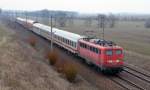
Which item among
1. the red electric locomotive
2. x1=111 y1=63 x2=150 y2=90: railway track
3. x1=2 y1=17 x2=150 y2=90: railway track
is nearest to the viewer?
x1=2 y1=17 x2=150 y2=90: railway track

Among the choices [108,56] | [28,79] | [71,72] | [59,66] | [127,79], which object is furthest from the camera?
[59,66]

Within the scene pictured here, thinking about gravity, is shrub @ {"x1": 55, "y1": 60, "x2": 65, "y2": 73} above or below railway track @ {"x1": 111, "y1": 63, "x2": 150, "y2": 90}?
Result: above

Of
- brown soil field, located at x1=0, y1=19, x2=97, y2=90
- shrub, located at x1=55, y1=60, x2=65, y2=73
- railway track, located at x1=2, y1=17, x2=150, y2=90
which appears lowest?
railway track, located at x1=2, y1=17, x2=150, y2=90

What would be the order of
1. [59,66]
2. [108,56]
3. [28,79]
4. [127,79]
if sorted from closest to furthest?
1. [28,79]
2. [127,79]
3. [108,56]
4. [59,66]

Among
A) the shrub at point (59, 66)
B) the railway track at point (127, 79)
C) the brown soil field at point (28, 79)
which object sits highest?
the brown soil field at point (28, 79)

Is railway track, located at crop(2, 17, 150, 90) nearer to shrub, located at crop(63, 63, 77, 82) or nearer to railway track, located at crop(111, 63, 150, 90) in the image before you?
railway track, located at crop(111, 63, 150, 90)

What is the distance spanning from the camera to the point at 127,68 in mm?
29812

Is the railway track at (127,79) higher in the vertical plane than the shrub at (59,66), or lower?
lower

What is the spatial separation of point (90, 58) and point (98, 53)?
8.31 ft

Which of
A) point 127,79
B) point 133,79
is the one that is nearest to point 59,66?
point 127,79

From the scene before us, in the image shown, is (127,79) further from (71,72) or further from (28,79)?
(28,79)


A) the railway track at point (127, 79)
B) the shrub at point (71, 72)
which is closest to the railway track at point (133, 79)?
the railway track at point (127, 79)

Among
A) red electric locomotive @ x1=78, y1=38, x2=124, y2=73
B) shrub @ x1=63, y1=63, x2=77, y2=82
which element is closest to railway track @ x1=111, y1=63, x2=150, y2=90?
red electric locomotive @ x1=78, y1=38, x2=124, y2=73

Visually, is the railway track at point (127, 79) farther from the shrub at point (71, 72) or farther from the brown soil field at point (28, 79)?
the shrub at point (71, 72)
